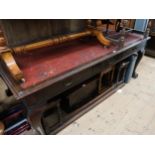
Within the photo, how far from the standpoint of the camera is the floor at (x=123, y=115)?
149 centimetres

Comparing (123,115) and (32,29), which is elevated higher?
(32,29)

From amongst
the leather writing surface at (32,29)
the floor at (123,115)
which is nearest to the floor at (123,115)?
the floor at (123,115)

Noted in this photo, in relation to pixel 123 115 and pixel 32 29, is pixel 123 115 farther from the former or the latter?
pixel 32 29

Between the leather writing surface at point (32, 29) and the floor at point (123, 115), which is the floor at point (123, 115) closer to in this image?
the floor at point (123, 115)

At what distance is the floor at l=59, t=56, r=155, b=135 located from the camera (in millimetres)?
1487

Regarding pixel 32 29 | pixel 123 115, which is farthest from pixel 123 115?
pixel 32 29

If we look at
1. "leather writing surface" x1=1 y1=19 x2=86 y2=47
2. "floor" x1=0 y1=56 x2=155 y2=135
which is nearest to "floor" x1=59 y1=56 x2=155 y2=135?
"floor" x1=0 y1=56 x2=155 y2=135

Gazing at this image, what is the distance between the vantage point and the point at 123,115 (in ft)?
5.41

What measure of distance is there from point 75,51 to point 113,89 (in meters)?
0.93

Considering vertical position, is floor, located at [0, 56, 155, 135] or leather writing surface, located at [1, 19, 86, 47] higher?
leather writing surface, located at [1, 19, 86, 47]

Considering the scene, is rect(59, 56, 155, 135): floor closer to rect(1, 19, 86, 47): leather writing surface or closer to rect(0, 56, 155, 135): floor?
rect(0, 56, 155, 135): floor

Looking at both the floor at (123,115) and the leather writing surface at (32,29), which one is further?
the floor at (123,115)

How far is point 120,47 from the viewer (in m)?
1.52

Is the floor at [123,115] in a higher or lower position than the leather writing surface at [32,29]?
lower
